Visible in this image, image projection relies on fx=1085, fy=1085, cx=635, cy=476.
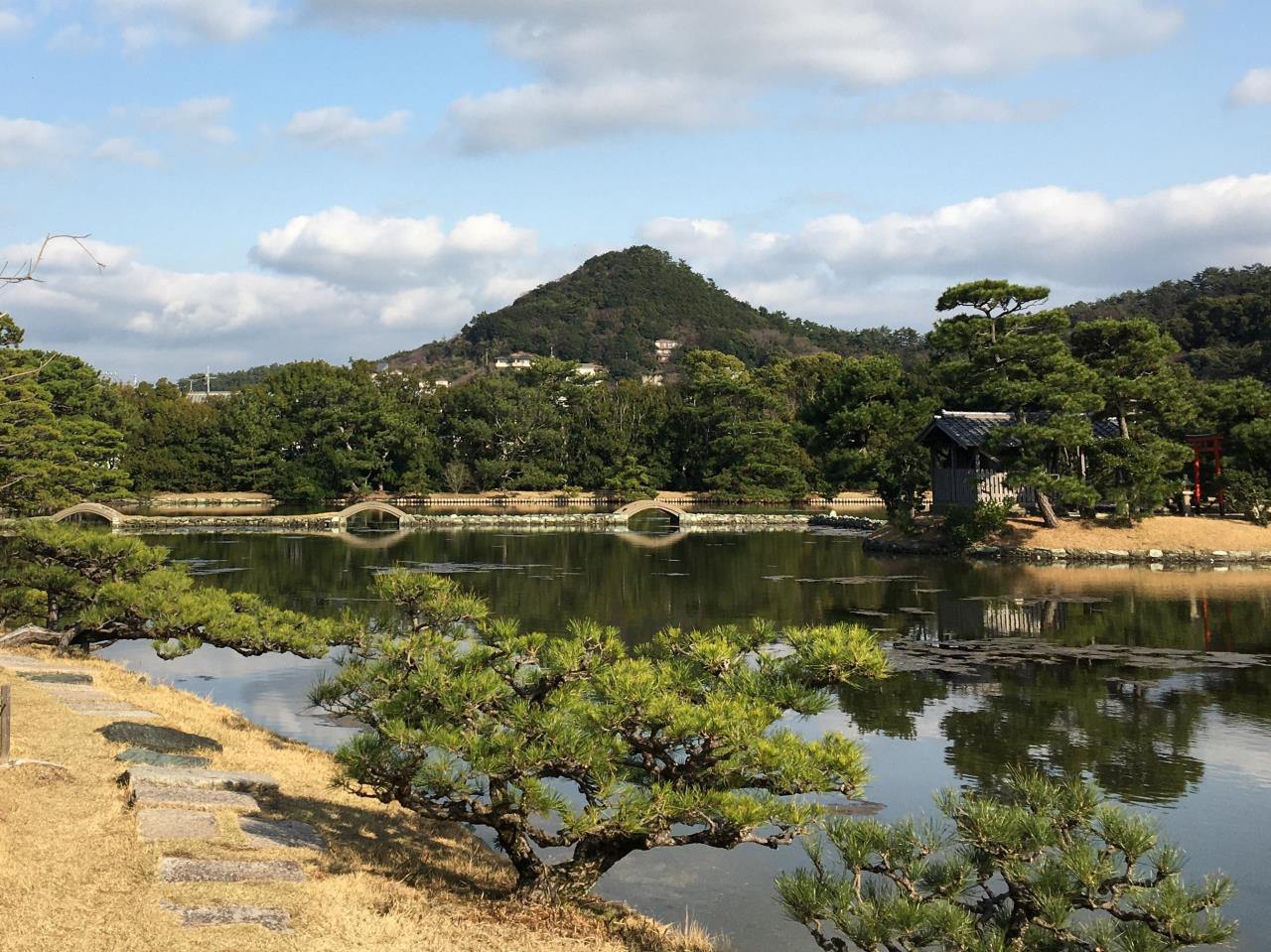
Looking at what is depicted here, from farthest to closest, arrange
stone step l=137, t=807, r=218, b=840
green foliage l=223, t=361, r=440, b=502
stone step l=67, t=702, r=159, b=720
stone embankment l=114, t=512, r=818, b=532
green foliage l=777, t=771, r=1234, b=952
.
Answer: green foliage l=223, t=361, r=440, b=502, stone embankment l=114, t=512, r=818, b=532, stone step l=67, t=702, r=159, b=720, stone step l=137, t=807, r=218, b=840, green foliage l=777, t=771, r=1234, b=952

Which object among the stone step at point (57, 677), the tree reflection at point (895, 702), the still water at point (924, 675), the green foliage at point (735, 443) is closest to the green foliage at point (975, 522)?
the still water at point (924, 675)

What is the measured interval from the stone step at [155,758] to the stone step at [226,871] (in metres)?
2.46

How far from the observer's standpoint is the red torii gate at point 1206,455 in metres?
30.4

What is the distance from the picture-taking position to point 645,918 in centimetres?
654

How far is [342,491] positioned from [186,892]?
5575 cm

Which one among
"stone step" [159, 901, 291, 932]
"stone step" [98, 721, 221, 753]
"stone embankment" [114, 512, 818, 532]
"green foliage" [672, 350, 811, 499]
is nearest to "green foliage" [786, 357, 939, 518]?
"stone embankment" [114, 512, 818, 532]

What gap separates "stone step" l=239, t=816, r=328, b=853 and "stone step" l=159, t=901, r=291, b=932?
1.09m

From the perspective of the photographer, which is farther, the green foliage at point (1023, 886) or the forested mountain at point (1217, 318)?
the forested mountain at point (1217, 318)

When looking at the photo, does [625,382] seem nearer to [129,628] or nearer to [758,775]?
[129,628]

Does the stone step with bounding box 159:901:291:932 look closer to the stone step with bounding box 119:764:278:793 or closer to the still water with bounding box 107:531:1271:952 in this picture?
the stone step with bounding box 119:764:278:793

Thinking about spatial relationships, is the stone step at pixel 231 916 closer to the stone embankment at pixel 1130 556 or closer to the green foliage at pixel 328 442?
the stone embankment at pixel 1130 556

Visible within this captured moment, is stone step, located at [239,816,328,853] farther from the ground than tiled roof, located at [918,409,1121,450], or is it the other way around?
tiled roof, located at [918,409,1121,450]

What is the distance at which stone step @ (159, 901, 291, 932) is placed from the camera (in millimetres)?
5000

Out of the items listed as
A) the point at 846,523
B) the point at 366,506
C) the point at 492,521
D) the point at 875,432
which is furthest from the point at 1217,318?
the point at 366,506
